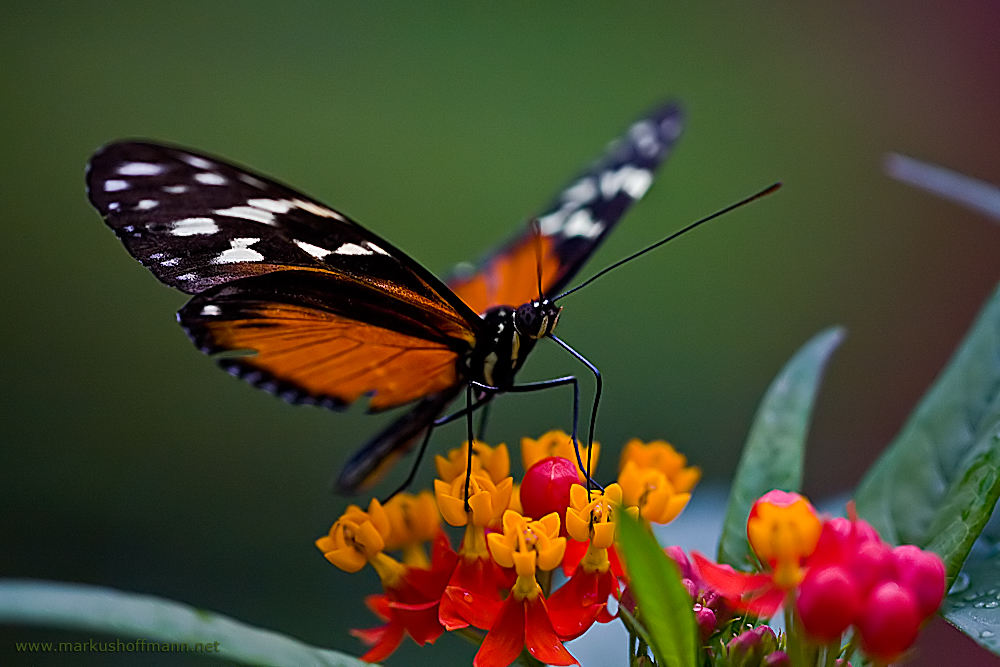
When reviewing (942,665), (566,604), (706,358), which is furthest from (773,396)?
(706,358)

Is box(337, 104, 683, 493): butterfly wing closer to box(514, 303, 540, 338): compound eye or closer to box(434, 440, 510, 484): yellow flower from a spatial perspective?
box(514, 303, 540, 338): compound eye

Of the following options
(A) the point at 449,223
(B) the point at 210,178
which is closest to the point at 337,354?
(B) the point at 210,178

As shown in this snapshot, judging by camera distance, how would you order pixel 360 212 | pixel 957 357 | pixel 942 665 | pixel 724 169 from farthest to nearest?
1. pixel 724 169
2. pixel 360 212
3. pixel 942 665
4. pixel 957 357

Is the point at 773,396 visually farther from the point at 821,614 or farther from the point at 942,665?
the point at 942,665

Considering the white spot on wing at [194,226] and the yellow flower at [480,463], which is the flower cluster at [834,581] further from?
the white spot on wing at [194,226]

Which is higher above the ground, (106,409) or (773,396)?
(773,396)

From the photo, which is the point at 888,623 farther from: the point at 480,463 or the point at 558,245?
the point at 558,245

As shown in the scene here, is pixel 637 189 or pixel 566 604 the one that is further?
pixel 637 189

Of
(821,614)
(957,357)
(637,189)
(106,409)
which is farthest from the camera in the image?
(106,409)
